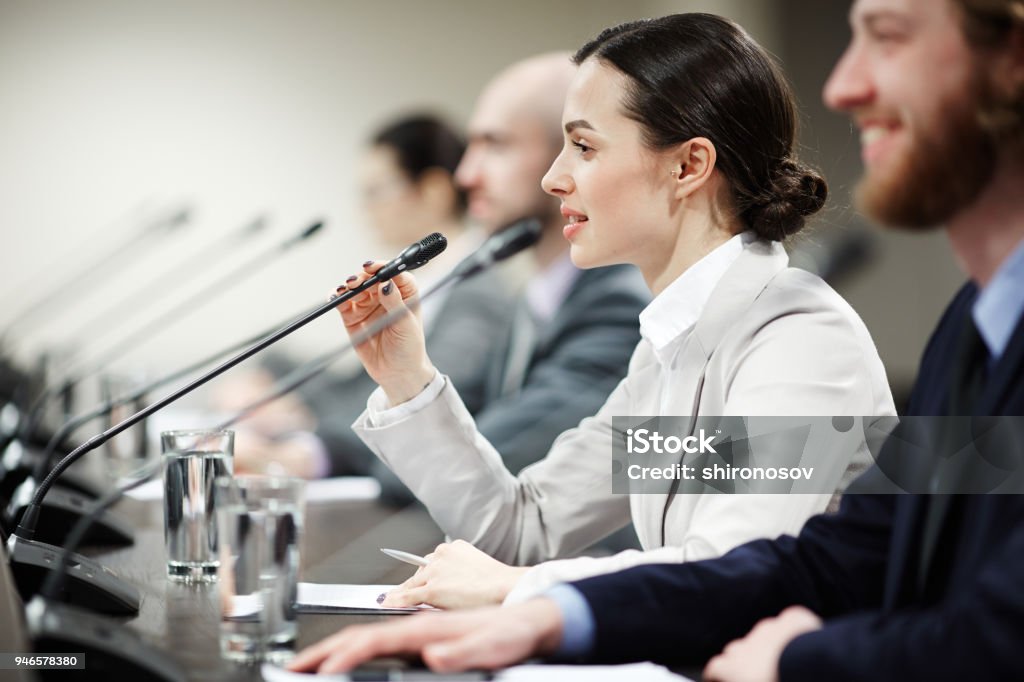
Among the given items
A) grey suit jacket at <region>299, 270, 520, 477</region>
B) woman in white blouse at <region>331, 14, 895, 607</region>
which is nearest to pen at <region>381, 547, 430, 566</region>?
woman in white blouse at <region>331, 14, 895, 607</region>

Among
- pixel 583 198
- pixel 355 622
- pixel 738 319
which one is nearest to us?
pixel 355 622

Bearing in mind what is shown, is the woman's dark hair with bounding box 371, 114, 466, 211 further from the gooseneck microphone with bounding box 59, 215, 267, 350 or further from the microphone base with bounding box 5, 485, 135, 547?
the microphone base with bounding box 5, 485, 135, 547

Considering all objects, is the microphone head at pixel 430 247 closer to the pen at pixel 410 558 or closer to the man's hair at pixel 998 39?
the pen at pixel 410 558

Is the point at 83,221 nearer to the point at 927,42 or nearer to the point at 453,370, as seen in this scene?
the point at 453,370

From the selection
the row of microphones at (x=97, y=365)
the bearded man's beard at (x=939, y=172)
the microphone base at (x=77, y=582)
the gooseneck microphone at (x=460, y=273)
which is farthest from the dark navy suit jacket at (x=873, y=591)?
the row of microphones at (x=97, y=365)

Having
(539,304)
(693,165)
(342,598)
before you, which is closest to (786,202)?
(693,165)

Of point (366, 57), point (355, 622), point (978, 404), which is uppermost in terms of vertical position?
point (366, 57)

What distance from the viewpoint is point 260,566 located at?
1021 millimetres

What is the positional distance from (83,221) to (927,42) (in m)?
4.58

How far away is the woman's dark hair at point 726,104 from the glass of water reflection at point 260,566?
0.67 metres

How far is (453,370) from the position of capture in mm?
2881

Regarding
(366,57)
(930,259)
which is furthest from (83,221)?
(930,259)

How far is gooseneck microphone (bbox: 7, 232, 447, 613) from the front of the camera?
119 centimetres

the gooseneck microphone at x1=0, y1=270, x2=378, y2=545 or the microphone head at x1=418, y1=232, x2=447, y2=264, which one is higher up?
the microphone head at x1=418, y1=232, x2=447, y2=264
